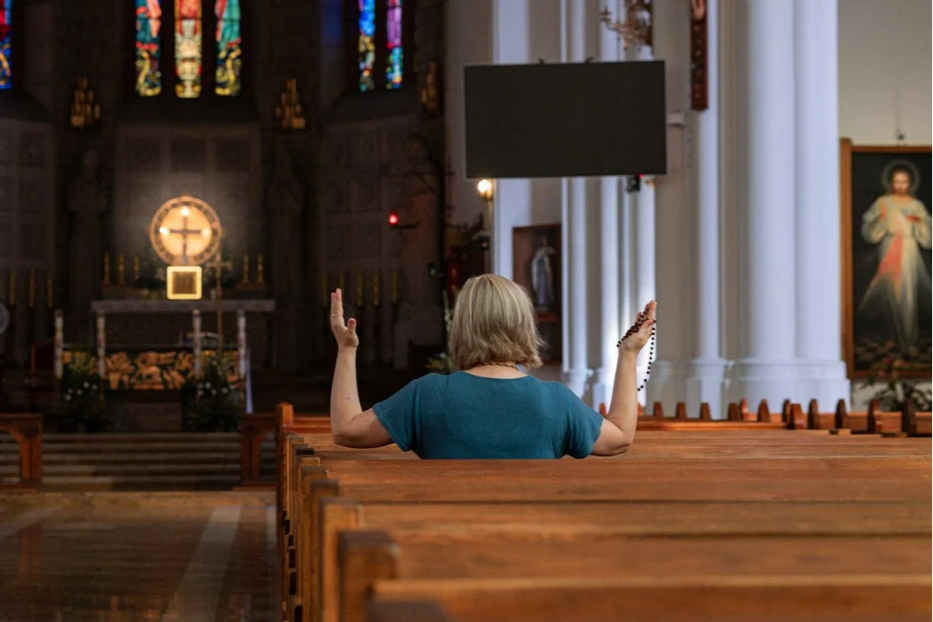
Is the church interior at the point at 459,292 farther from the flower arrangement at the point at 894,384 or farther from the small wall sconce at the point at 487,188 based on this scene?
the small wall sconce at the point at 487,188

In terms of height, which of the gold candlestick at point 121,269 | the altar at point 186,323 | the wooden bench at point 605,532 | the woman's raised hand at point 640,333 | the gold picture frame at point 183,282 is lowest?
the wooden bench at point 605,532

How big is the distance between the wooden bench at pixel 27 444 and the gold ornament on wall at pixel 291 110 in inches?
486

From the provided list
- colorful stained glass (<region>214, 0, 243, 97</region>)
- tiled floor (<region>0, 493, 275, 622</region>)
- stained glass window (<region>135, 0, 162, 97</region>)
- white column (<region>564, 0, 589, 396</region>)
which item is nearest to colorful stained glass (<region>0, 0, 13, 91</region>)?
stained glass window (<region>135, 0, 162, 97</region>)

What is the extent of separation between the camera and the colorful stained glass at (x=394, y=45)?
2566 cm

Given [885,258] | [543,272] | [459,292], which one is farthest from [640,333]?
[543,272]

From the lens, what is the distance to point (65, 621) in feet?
21.6

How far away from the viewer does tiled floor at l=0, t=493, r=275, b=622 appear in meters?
7.09

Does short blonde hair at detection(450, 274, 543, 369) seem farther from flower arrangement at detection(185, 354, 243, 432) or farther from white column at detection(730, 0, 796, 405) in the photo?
flower arrangement at detection(185, 354, 243, 432)

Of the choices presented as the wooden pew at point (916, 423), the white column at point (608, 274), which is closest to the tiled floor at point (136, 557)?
the wooden pew at point (916, 423)

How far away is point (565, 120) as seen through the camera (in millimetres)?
11281

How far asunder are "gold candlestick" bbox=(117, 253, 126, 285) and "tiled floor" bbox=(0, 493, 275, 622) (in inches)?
475

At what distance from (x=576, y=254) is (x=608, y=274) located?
2.79ft

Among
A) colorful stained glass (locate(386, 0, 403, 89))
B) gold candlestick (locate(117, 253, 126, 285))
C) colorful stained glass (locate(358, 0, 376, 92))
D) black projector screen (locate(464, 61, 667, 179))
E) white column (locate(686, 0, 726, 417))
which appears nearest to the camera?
black projector screen (locate(464, 61, 667, 179))

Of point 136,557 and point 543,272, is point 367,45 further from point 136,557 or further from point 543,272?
point 136,557
